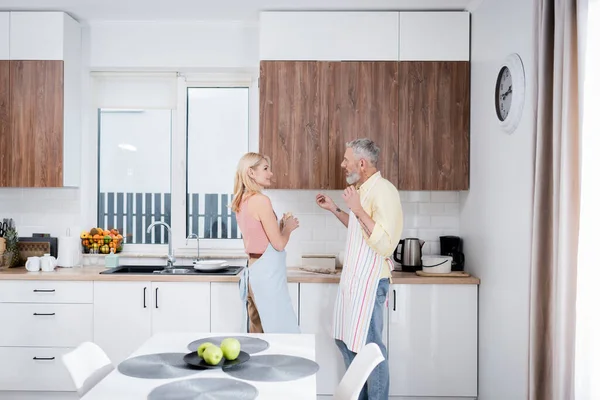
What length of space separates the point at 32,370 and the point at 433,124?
3.26 meters

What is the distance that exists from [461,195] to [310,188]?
1158 mm

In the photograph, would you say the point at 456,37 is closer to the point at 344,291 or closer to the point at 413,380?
the point at 344,291

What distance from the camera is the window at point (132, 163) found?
186 inches

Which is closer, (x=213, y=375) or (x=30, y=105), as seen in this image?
(x=213, y=375)

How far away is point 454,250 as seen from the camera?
427 cm

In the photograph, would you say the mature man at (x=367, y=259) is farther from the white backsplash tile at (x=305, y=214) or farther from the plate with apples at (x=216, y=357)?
the plate with apples at (x=216, y=357)

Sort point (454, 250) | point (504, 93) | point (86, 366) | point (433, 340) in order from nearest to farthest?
point (86, 366)
point (504, 93)
point (433, 340)
point (454, 250)

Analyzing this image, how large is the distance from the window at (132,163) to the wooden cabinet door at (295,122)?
1008 mm

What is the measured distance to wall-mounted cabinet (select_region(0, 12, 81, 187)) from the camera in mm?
4227

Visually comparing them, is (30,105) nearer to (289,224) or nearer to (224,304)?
(224,304)

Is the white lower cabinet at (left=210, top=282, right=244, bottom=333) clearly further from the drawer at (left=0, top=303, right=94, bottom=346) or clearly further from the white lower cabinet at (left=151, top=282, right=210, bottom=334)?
the drawer at (left=0, top=303, right=94, bottom=346)

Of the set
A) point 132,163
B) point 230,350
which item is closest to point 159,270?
point 132,163

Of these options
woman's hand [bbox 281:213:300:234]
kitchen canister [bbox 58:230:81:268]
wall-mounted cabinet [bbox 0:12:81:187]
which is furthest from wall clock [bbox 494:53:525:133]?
kitchen canister [bbox 58:230:81:268]

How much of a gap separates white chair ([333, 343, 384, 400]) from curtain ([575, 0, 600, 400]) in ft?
2.74
